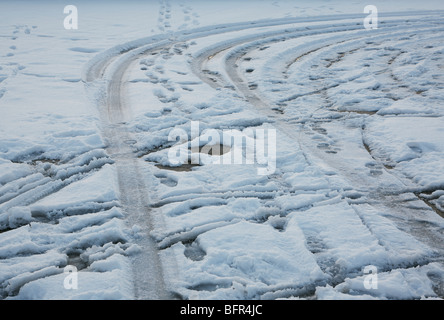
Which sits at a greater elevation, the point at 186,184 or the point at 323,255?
the point at 186,184

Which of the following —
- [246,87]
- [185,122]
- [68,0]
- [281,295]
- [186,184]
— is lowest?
[281,295]

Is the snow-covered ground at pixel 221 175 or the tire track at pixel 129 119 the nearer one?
the snow-covered ground at pixel 221 175

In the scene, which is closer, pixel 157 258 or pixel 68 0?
pixel 157 258

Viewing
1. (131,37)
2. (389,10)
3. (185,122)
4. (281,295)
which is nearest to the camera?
(281,295)

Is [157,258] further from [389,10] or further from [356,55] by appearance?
[389,10]

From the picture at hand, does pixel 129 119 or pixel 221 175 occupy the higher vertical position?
pixel 129 119

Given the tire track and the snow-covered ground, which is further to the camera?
the tire track

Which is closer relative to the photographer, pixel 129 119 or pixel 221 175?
pixel 221 175

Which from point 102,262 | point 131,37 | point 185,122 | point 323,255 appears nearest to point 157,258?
point 102,262
